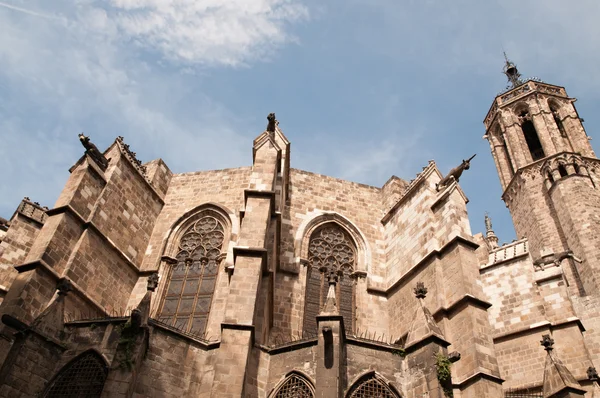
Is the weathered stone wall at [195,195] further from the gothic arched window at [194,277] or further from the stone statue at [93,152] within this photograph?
the stone statue at [93,152]

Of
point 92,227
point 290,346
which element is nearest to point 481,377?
point 290,346

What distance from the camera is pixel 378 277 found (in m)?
14.8

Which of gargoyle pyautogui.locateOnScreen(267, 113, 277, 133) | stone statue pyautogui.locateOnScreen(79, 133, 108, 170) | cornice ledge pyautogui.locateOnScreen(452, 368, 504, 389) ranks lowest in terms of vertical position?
cornice ledge pyautogui.locateOnScreen(452, 368, 504, 389)

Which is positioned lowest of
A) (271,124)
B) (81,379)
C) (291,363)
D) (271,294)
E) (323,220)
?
(81,379)

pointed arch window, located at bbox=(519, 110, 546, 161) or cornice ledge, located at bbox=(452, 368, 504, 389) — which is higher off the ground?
pointed arch window, located at bbox=(519, 110, 546, 161)

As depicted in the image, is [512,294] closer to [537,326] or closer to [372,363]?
[537,326]

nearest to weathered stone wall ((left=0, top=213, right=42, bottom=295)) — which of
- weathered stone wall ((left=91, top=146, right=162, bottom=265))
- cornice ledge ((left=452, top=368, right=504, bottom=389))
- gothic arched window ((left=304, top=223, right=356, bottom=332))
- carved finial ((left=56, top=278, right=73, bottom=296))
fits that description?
weathered stone wall ((left=91, top=146, right=162, bottom=265))

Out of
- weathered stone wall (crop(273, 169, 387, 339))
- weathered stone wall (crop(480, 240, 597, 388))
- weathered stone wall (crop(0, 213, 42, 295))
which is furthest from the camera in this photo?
weathered stone wall (crop(480, 240, 597, 388))

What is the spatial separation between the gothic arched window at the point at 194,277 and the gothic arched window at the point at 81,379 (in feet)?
10.1

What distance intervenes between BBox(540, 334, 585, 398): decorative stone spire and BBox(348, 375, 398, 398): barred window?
12.0 ft

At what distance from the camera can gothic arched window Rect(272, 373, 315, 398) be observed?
9891mm

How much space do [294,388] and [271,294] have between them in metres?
2.68

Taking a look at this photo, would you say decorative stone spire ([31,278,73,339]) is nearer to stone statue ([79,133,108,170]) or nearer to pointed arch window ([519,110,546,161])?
stone statue ([79,133,108,170])

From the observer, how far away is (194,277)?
13906 millimetres
